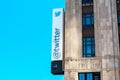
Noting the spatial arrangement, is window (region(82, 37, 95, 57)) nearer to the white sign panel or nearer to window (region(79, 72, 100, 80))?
window (region(79, 72, 100, 80))

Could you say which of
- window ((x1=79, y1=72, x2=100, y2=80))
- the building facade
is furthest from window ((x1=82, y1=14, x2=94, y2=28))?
window ((x1=79, y1=72, x2=100, y2=80))

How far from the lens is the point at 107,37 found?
56.0 meters

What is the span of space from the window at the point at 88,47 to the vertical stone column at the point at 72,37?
2.63 ft

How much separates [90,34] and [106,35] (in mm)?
2573

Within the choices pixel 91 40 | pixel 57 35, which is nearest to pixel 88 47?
pixel 91 40

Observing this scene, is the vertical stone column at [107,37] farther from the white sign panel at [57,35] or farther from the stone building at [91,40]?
the white sign panel at [57,35]

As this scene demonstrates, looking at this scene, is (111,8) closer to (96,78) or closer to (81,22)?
(81,22)

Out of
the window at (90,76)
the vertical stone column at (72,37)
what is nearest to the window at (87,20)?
the vertical stone column at (72,37)

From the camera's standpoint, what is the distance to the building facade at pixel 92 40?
180 feet

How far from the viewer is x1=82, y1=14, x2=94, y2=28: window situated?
57.9m

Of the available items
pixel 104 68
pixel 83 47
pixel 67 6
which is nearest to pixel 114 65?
pixel 104 68

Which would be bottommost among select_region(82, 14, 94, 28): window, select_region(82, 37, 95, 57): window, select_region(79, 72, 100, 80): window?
select_region(79, 72, 100, 80): window

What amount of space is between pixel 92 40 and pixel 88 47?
116 centimetres

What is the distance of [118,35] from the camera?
186ft
